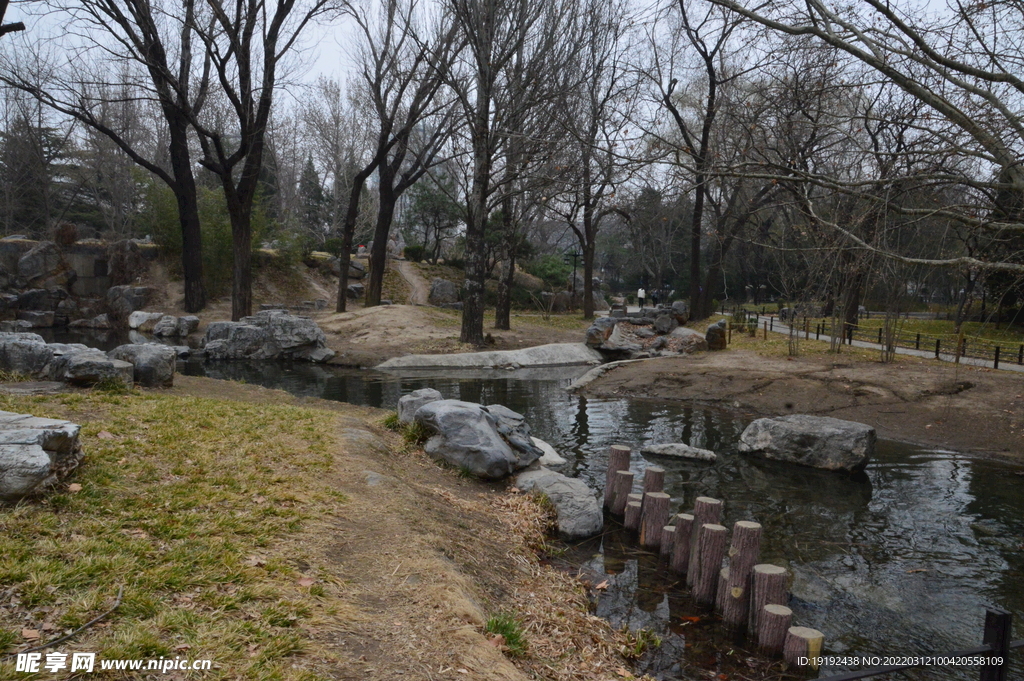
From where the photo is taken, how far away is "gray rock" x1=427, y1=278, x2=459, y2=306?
3500 centimetres

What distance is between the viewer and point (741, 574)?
17.5ft

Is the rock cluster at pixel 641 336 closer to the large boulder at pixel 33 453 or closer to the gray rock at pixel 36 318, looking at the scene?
the large boulder at pixel 33 453

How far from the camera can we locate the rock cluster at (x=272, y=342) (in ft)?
66.8

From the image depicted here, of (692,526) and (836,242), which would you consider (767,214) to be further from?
(692,526)

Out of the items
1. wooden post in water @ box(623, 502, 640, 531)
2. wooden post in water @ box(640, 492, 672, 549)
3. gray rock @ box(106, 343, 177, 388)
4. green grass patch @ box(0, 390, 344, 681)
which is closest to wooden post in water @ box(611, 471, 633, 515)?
wooden post in water @ box(623, 502, 640, 531)

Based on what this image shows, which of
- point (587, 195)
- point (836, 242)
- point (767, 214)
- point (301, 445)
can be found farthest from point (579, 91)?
point (301, 445)

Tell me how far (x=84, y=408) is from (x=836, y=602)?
7240mm

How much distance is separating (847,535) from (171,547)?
6.57m

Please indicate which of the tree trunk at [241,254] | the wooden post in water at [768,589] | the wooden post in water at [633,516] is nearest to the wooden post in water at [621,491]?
the wooden post in water at [633,516]

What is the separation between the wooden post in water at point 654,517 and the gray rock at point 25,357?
7102mm

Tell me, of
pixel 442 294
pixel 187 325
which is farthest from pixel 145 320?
pixel 442 294

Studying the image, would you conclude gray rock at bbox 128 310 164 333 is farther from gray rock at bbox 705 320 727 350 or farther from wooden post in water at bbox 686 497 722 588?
wooden post in water at bbox 686 497 722 588

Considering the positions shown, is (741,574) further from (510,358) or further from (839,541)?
(510,358)

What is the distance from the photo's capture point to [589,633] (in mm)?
4867
